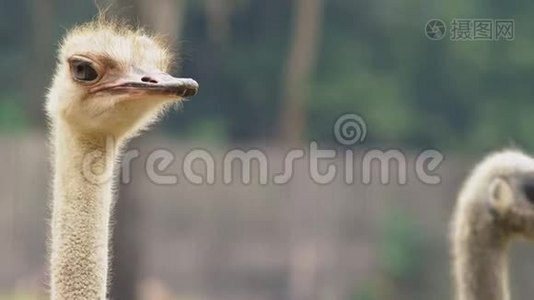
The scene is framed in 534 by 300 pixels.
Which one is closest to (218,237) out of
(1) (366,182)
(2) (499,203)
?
(1) (366,182)

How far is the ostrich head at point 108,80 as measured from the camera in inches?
189

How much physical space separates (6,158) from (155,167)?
5394mm

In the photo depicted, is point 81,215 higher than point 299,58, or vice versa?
point 299,58

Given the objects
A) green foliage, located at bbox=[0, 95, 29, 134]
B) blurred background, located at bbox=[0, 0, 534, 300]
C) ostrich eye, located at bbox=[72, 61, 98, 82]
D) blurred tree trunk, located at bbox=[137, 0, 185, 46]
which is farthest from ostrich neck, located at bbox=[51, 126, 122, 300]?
green foliage, located at bbox=[0, 95, 29, 134]

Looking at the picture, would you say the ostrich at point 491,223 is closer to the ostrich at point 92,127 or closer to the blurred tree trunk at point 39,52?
the ostrich at point 92,127

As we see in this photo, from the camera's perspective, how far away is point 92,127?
4.88m

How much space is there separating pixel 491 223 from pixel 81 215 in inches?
99.9

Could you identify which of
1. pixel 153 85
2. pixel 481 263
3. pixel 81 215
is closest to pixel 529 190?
pixel 481 263

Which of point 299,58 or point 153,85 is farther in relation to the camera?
point 299,58

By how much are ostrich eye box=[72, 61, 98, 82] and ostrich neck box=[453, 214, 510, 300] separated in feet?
7.96

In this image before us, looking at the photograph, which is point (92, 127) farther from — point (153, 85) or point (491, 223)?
point (491, 223)

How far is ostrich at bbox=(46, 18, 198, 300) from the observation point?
4.82 m

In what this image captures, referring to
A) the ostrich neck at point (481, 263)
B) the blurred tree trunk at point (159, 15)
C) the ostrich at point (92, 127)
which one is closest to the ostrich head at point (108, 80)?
the ostrich at point (92, 127)

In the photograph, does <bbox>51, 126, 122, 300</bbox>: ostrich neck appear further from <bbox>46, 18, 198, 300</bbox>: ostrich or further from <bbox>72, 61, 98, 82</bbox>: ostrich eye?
<bbox>72, 61, 98, 82</bbox>: ostrich eye
